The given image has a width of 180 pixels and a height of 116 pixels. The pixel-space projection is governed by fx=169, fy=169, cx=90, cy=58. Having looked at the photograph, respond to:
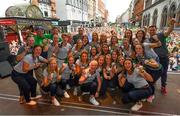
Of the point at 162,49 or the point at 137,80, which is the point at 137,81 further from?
the point at 162,49

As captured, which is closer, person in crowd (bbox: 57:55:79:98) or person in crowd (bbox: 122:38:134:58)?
person in crowd (bbox: 57:55:79:98)

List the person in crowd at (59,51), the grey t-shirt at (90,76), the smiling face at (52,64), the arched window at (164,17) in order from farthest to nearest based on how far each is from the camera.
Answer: the arched window at (164,17) → the person in crowd at (59,51) → the grey t-shirt at (90,76) → the smiling face at (52,64)

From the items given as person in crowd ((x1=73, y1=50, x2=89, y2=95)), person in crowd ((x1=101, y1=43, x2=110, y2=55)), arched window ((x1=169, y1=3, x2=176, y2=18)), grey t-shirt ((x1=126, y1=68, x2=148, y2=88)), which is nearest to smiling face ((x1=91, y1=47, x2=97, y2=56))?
person in crowd ((x1=101, y1=43, x2=110, y2=55))

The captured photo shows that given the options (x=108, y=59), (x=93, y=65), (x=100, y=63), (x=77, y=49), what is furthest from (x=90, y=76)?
(x=77, y=49)

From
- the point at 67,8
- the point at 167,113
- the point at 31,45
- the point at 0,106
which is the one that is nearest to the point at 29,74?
the point at 31,45

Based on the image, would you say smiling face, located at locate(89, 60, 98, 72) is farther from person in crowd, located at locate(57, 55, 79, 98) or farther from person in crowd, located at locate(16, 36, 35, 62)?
person in crowd, located at locate(16, 36, 35, 62)

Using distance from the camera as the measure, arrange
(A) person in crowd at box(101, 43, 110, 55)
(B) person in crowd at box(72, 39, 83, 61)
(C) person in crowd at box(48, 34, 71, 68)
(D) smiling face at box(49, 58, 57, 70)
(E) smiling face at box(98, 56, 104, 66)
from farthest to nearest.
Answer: (B) person in crowd at box(72, 39, 83, 61) < (C) person in crowd at box(48, 34, 71, 68) < (A) person in crowd at box(101, 43, 110, 55) < (E) smiling face at box(98, 56, 104, 66) < (D) smiling face at box(49, 58, 57, 70)

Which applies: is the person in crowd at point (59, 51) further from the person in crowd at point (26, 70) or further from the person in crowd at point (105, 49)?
the person in crowd at point (105, 49)

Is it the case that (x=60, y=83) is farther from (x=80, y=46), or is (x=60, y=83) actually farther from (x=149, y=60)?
(x=149, y=60)

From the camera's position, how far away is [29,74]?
3982 millimetres

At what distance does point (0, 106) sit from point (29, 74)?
3.69 ft

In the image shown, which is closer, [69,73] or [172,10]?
[69,73]

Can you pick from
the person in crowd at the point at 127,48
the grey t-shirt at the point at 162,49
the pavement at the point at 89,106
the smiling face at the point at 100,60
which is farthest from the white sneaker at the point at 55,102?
the grey t-shirt at the point at 162,49

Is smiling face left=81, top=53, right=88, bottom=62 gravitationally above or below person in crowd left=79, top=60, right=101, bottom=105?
above
